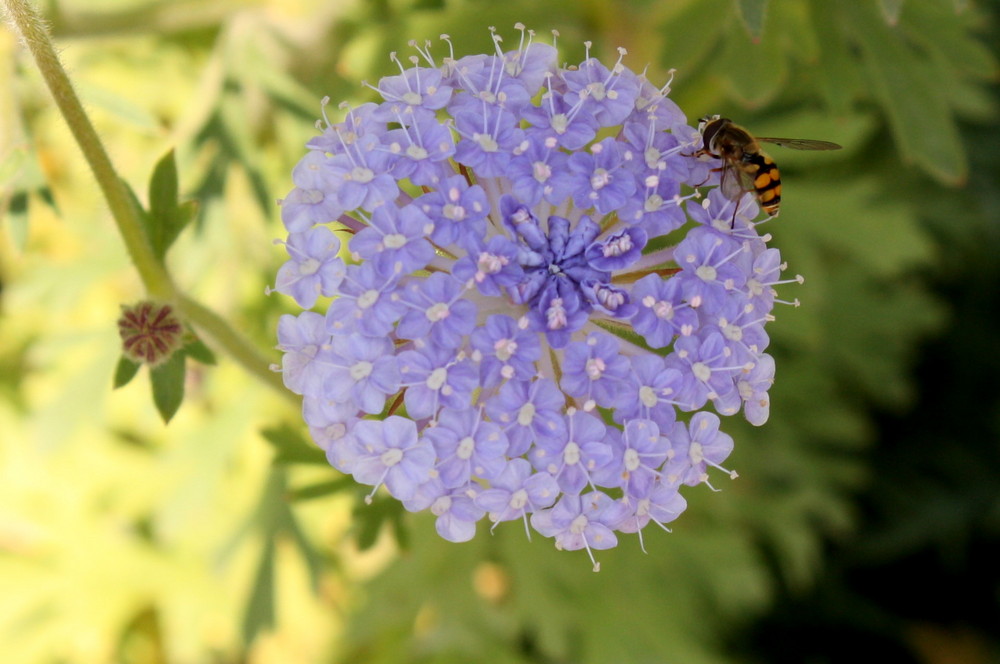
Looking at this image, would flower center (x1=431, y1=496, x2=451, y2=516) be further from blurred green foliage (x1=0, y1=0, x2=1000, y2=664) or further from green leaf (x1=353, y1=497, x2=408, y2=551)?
blurred green foliage (x1=0, y1=0, x2=1000, y2=664)

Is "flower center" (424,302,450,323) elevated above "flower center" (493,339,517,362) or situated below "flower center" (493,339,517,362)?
above

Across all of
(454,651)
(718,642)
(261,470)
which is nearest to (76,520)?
(261,470)

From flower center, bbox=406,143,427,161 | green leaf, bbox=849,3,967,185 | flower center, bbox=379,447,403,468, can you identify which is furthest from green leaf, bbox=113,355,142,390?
green leaf, bbox=849,3,967,185

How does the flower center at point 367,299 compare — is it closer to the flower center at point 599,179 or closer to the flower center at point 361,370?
the flower center at point 361,370

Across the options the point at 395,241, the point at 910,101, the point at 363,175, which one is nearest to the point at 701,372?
the point at 395,241

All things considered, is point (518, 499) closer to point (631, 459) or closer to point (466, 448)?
point (466, 448)

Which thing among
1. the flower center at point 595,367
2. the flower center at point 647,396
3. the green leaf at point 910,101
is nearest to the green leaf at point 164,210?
the flower center at point 595,367
